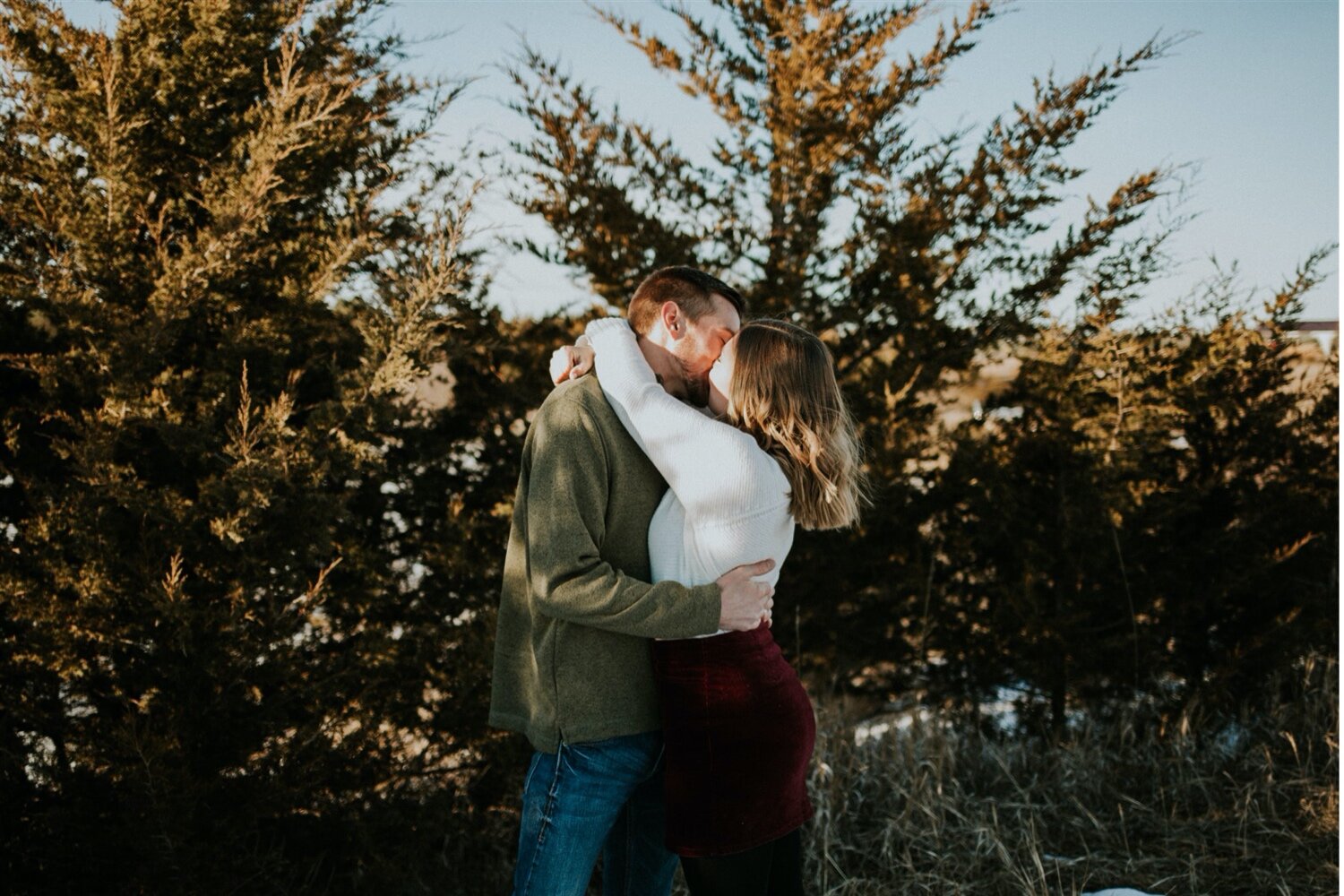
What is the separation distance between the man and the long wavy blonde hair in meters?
0.21

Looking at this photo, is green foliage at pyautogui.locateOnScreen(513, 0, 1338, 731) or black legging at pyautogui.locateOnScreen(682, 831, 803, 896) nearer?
black legging at pyautogui.locateOnScreen(682, 831, 803, 896)

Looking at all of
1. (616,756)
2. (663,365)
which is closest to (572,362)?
(663,365)

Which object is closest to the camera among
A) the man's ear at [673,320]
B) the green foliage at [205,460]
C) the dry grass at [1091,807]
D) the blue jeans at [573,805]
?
the blue jeans at [573,805]

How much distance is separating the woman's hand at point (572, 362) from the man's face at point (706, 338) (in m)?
0.22

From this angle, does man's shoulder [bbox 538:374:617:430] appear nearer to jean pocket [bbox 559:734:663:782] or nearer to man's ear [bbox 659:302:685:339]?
man's ear [bbox 659:302:685:339]

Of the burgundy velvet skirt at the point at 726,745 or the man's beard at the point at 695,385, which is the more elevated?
the man's beard at the point at 695,385

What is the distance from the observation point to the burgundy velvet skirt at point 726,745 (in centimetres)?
218

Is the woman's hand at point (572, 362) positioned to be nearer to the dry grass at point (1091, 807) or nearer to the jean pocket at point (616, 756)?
the jean pocket at point (616, 756)

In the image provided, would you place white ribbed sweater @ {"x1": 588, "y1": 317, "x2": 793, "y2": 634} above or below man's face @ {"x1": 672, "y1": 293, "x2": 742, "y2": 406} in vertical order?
below

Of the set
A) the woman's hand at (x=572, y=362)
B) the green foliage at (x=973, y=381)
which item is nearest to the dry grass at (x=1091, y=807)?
the green foliage at (x=973, y=381)

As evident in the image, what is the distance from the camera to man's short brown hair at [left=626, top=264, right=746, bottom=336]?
256 cm

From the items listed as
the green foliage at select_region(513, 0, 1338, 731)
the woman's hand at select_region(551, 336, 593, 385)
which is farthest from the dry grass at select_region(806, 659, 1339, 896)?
the woman's hand at select_region(551, 336, 593, 385)

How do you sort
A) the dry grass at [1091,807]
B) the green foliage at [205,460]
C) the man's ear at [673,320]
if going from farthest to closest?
the dry grass at [1091,807], the green foliage at [205,460], the man's ear at [673,320]

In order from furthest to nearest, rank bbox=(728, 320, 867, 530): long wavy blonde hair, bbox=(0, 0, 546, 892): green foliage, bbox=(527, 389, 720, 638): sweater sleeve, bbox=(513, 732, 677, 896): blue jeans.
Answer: bbox=(0, 0, 546, 892): green foliage → bbox=(728, 320, 867, 530): long wavy blonde hair → bbox=(513, 732, 677, 896): blue jeans → bbox=(527, 389, 720, 638): sweater sleeve
